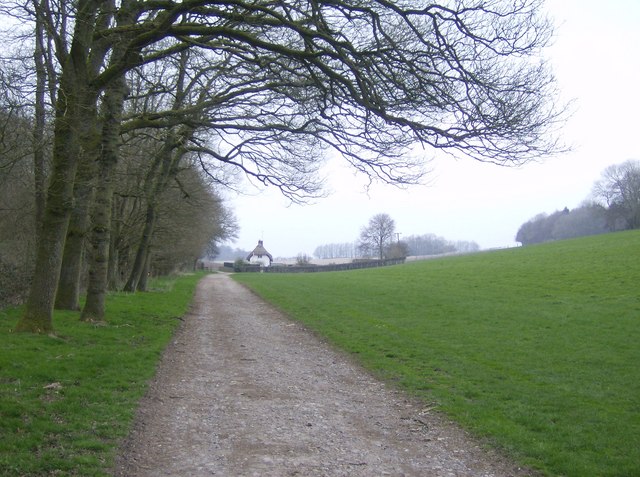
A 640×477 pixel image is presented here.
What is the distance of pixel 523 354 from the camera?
1184 cm

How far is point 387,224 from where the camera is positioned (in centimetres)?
10531

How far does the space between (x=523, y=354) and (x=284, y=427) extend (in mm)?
7073

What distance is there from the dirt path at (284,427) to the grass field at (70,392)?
273 millimetres

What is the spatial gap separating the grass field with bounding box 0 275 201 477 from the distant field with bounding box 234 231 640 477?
13.9 feet

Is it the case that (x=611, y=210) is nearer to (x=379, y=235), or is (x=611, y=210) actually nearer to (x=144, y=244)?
(x=379, y=235)

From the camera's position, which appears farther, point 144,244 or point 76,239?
point 144,244

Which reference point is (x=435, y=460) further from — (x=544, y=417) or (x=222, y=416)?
(x=222, y=416)

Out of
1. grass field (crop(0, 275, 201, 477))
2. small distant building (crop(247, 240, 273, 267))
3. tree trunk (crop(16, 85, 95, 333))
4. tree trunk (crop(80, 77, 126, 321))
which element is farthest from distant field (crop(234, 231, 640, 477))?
small distant building (crop(247, 240, 273, 267))

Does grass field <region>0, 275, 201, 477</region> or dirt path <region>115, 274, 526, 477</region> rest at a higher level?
grass field <region>0, 275, 201, 477</region>

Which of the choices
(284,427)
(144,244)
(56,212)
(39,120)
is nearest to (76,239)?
(39,120)

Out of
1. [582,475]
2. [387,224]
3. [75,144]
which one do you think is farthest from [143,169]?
[387,224]

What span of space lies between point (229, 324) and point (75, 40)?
953cm

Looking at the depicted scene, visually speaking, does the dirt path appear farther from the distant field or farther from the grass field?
the distant field

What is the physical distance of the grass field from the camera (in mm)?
5168
